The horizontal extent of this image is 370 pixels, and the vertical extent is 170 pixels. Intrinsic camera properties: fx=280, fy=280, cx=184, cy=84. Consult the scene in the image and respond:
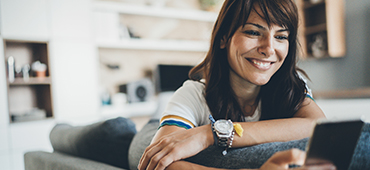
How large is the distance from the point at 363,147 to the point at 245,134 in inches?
10.7

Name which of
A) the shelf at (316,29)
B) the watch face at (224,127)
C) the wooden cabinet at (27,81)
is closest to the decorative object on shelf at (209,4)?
the shelf at (316,29)

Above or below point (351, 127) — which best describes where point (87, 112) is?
below

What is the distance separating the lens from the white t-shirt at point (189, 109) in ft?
Answer: 3.01

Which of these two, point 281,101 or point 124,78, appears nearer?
point 281,101

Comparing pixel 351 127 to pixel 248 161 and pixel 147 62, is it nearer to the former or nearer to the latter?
pixel 248 161

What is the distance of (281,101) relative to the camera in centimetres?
109

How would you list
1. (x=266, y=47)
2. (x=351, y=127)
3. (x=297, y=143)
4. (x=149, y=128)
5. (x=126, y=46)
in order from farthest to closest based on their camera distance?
(x=126, y=46) → (x=149, y=128) → (x=266, y=47) → (x=297, y=143) → (x=351, y=127)

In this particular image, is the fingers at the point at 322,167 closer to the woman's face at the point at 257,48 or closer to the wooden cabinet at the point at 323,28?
the woman's face at the point at 257,48

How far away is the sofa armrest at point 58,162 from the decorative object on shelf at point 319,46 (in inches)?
152

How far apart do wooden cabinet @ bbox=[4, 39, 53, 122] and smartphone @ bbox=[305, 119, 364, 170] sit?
10.5ft

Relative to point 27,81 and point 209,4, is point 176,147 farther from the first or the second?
point 209,4

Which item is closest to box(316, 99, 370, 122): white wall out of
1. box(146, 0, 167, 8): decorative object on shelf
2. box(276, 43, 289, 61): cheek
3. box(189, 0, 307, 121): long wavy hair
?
box(189, 0, 307, 121): long wavy hair

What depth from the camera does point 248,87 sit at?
3.66ft

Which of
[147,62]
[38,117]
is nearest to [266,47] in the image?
[38,117]
